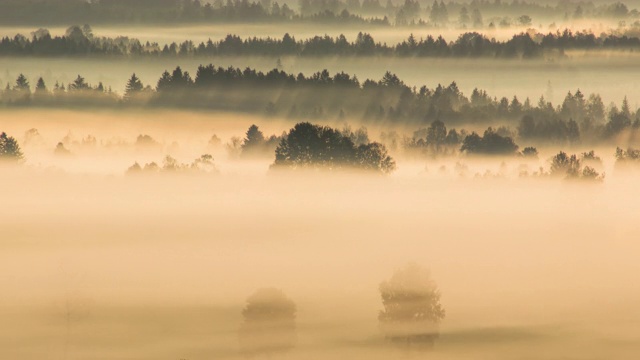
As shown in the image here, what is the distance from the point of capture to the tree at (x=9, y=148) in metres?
162

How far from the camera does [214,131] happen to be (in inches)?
7574

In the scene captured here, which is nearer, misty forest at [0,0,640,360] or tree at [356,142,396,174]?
misty forest at [0,0,640,360]

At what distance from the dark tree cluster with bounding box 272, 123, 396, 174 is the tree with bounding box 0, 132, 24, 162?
26.2 m

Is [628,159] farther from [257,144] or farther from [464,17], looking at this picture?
[257,144]

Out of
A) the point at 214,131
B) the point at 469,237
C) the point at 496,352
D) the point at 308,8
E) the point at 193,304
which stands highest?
the point at 308,8

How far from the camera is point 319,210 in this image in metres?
181

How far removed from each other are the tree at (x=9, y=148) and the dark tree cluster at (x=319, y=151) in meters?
26.2

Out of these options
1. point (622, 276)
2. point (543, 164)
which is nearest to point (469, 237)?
point (543, 164)

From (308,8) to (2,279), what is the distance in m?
Answer: 91.9

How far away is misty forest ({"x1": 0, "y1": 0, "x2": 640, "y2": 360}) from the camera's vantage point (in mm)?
82062

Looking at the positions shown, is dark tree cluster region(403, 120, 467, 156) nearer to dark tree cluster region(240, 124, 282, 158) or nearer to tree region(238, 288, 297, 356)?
dark tree cluster region(240, 124, 282, 158)

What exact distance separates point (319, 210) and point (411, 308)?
8965cm

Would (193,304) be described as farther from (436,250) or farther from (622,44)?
(622,44)

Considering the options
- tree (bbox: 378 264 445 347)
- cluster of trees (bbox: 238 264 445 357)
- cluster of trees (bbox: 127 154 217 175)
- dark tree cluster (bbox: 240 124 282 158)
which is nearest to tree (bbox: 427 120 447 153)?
dark tree cluster (bbox: 240 124 282 158)
